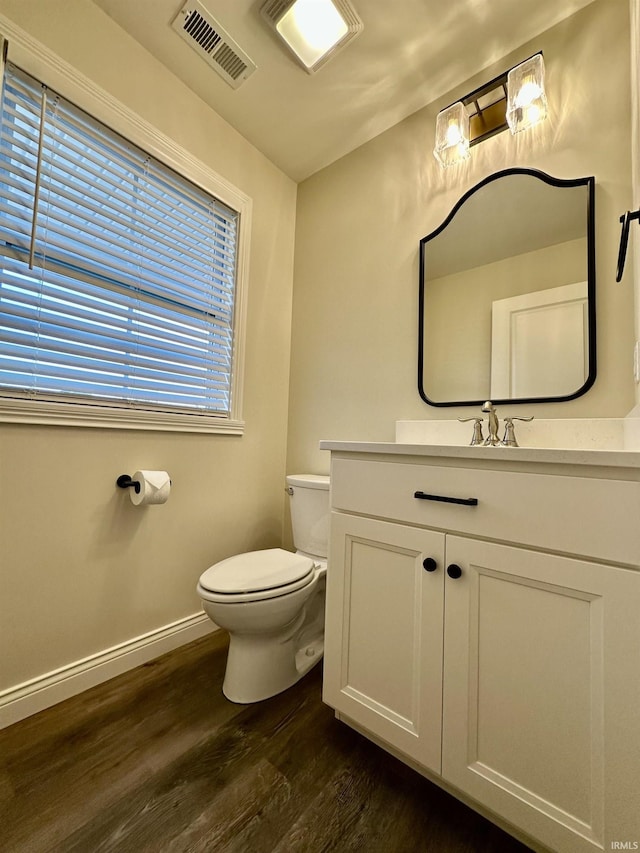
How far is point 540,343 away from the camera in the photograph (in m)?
1.31

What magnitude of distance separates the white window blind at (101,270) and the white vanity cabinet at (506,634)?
1.02m

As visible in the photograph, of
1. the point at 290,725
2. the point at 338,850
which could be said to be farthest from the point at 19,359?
the point at 338,850

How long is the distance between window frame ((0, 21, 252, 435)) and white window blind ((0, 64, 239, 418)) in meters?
0.03

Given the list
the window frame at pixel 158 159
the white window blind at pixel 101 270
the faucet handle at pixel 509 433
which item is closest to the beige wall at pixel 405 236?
the faucet handle at pixel 509 433

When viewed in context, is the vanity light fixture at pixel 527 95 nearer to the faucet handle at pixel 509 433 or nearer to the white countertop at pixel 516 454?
the faucet handle at pixel 509 433

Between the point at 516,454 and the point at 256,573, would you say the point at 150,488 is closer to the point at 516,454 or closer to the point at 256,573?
the point at 256,573

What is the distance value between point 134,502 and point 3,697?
667mm

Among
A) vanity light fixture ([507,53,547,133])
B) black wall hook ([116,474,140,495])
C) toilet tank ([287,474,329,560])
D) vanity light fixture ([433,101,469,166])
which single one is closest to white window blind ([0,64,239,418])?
black wall hook ([116,474,140,495])

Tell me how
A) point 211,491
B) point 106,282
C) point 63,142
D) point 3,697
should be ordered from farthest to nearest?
point 211,491 → point 106,282 → point 63,142 → point 3,697

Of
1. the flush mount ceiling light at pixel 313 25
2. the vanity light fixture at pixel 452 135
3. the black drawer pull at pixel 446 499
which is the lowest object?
the black drawer pull at pixel 446 499

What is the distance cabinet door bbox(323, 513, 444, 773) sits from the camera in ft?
2.92

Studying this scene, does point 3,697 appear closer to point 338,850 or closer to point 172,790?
point 172,790

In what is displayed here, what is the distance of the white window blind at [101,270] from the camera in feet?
3.85

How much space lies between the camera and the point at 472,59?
1469 millimetres
